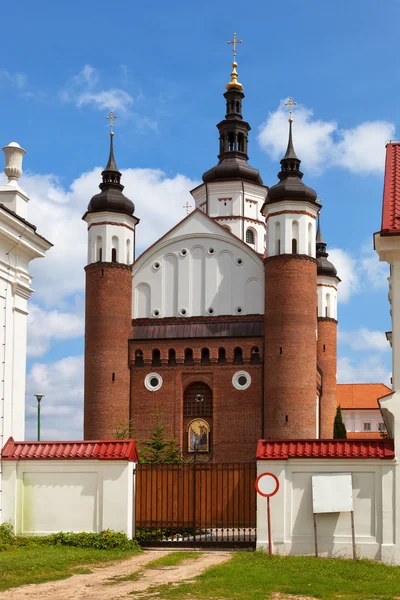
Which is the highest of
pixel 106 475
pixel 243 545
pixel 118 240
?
pixel 118 240

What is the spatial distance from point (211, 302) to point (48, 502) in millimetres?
31346

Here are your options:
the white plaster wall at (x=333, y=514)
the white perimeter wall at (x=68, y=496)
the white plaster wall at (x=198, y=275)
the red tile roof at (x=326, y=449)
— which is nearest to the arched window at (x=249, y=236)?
the white plaster wall at (x=198, y=275)

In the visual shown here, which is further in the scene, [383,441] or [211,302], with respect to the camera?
[211,302]

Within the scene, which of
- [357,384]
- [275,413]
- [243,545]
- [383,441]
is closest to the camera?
[383,441]

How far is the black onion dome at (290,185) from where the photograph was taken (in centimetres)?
5012

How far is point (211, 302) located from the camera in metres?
50.9

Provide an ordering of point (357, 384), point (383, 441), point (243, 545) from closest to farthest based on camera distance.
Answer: point (383, 441)
point (243, 545)
point (357, 384)

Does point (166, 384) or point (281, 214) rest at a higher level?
point (281, 214)

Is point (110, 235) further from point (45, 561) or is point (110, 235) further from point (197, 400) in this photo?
point (45, 561)

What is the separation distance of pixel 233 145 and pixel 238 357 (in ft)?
58.3

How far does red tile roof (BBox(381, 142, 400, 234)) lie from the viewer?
1931 centimetres

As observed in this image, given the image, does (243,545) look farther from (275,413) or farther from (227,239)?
(227,239)

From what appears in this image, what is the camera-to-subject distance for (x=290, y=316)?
47844 mm

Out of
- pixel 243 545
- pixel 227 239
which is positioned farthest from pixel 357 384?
pixel 243 545
